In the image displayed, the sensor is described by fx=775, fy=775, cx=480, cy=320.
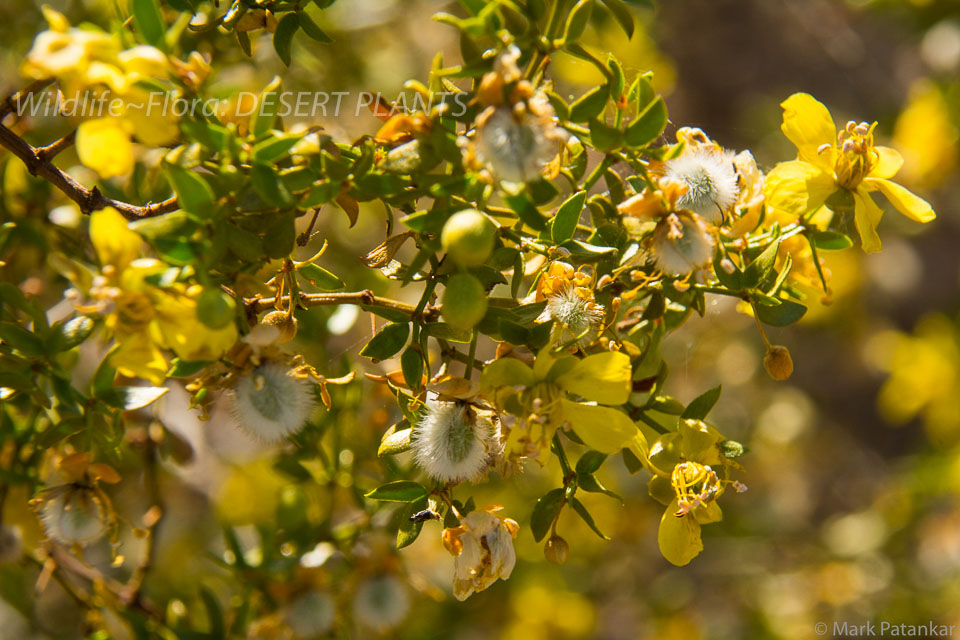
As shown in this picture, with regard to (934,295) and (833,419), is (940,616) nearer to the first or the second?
(833,419)

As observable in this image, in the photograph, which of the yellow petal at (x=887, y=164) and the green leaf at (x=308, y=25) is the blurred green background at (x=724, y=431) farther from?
the yellow petal at (x=887, y=164)

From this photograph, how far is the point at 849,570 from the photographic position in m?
3.23

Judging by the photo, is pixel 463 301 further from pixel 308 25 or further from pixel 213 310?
pixel 308 25

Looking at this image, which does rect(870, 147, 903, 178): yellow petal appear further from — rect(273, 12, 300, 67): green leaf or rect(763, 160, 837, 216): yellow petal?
rect(273, 12, 300, 67): green leaf

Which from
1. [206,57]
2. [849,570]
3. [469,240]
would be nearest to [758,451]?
[849,570]

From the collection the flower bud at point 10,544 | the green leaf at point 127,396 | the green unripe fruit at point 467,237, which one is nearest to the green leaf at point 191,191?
the green unripe fruit at point 467,237

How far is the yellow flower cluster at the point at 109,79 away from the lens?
786 mm

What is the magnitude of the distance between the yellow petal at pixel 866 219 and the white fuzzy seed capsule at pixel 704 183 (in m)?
0.20

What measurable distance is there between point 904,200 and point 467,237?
74 cm

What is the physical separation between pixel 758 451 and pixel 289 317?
304 cm

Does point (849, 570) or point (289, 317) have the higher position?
point (289, 317)

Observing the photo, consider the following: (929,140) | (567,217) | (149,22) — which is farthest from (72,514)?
(929,140)

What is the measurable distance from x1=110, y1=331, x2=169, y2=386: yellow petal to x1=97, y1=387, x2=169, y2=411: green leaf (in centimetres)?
23

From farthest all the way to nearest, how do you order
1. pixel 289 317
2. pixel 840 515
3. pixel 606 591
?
pixel 840 515 → pixel 606 591 → pixel 289 317
